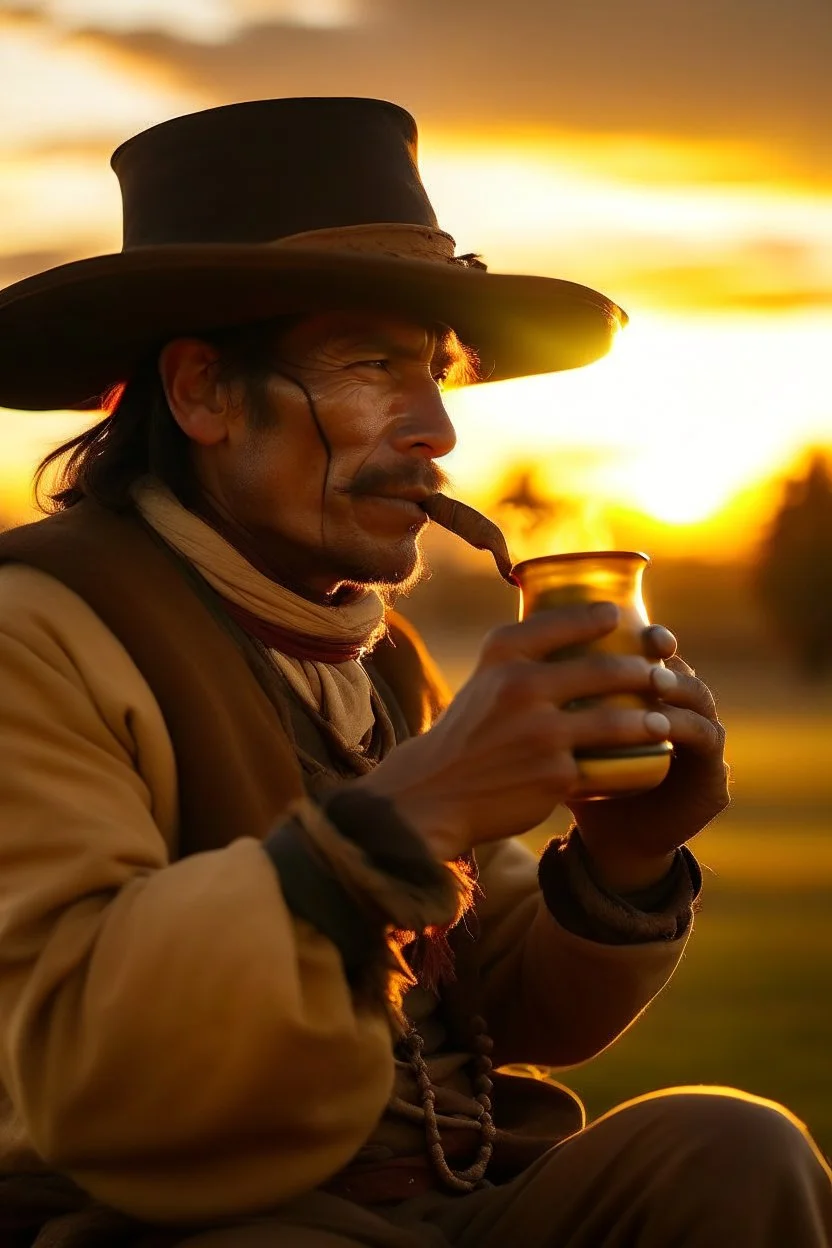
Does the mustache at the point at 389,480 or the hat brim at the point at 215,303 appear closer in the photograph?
the hat brim at the point at 215,303

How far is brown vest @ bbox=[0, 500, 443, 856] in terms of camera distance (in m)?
2.69

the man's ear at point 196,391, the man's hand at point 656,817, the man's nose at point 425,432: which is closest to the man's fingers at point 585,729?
the man's hand at point 656,817

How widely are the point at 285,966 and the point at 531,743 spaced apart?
1.38 ft

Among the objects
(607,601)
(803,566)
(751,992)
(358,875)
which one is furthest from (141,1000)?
(803,566)

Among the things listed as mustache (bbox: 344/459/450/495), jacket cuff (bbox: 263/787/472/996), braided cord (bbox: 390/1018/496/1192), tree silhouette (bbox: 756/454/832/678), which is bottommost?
tree silhouette (bbox: 756/454/832/678)

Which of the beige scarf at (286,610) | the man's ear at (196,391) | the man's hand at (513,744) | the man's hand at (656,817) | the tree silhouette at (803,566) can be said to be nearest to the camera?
the man's hand at (513,744)

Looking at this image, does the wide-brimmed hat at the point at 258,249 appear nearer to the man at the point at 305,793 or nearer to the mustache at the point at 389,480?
the man at the point at 305,793

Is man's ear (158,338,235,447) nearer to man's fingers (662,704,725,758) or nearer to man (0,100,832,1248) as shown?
man (0,100,832,1248)

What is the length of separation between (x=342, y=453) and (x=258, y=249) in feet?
1.26

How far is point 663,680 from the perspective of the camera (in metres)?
2.50

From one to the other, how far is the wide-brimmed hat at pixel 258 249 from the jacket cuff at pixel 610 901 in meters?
0.95

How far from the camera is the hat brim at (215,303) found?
2.97 meters

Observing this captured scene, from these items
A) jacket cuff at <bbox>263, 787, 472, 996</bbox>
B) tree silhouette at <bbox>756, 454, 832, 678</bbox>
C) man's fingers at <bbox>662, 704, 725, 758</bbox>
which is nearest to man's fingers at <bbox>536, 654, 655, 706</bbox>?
man's fingers at <bbox>662, 704, 725, 758</bbox>

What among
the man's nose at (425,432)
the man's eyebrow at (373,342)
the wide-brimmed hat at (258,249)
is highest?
the wide-brimmed hat at (258,249)
